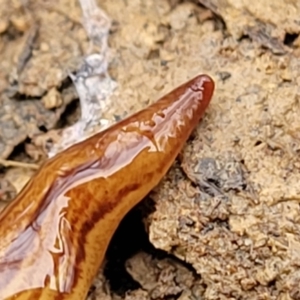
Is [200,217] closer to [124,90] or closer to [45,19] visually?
[124,90]

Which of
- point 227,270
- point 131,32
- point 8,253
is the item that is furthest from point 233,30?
point 8,253

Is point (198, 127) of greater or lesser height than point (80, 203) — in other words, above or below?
above

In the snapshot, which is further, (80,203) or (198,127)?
(198,127)
